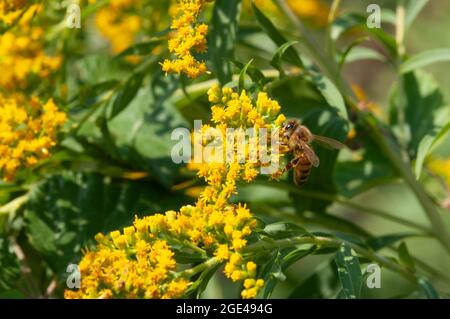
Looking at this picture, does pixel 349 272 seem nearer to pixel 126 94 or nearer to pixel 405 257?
pixel 405 257

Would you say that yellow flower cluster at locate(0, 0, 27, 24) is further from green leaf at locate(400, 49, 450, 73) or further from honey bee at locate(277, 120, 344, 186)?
green leaf at locate(400, 49, 450, 73)

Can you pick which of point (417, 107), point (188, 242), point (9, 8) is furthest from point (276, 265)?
point (417, 107)

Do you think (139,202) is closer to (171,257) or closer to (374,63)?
(171,257)

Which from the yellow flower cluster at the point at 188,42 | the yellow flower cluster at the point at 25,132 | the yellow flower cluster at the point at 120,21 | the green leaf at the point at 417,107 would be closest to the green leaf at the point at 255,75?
the yellow flower cluster at the point at 188,42

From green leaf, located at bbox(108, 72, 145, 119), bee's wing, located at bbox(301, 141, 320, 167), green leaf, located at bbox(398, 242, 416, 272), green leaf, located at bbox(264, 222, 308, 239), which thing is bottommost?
green leaf, located at bbox(398, 242, 416, 272)

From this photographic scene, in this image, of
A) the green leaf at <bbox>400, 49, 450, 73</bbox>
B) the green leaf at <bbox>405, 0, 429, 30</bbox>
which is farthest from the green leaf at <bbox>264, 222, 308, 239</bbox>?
the green leaf at <bbox>405, 0, 429, 30</bbox>

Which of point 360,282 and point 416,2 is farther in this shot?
point 416,2
